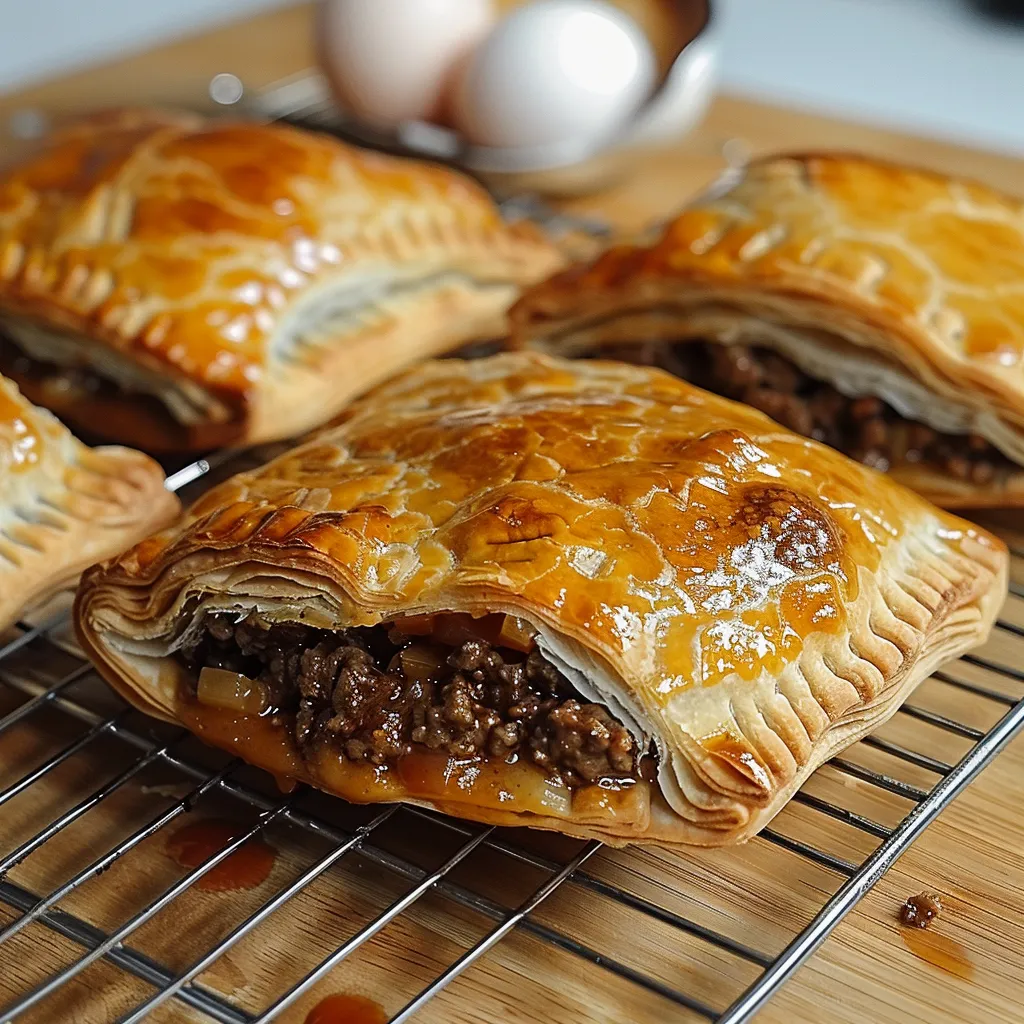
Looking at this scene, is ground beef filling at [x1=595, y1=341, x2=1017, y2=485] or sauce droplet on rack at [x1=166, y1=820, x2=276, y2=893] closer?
sauce droplet on rack at [x1=166, y1=820, x2=276, y2=893]

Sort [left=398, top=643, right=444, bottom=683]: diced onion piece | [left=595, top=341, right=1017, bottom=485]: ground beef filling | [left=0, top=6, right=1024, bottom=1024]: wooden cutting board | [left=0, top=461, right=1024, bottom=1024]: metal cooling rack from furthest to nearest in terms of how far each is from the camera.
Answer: [left=595, top=341, right=1017, bottom=485]: ground beef filling, [left=398, top=643, right=444, bottom=683]: diced onion piece, [left=0, top=6, right=1024, bottom=1024]: wooden cutting board, [left=0, top=461, right=1024, bottom=1024]: metal cooling rack

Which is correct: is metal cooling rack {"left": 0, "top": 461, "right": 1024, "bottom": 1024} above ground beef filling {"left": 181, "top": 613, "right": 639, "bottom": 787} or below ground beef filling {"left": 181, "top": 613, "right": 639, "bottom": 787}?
below

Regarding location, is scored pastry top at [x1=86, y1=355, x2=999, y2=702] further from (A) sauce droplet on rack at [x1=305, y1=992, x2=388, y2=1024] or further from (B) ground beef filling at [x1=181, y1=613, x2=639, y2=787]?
(A) sauce droplet on rack at [x1=305, y1=992, x2=388, y2=1024]

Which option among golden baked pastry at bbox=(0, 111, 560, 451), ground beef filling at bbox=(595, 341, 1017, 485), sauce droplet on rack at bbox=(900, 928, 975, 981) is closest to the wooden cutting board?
sauce droplet on rack at bbox=(900, 928, 975, 981)

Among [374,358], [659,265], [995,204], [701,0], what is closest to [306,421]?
[374,358]

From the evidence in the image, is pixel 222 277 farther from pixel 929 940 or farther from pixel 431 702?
pixel 929 940

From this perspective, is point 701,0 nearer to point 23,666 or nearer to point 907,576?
point 907,576

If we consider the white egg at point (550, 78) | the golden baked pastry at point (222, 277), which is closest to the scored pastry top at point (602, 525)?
the golden baked pastry at point (222, 277)
